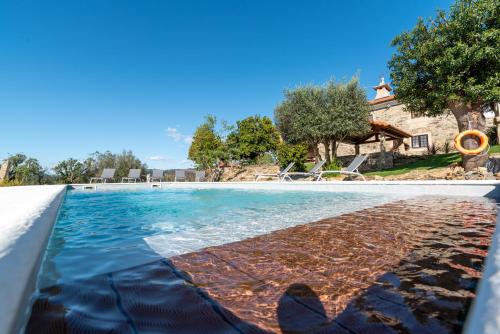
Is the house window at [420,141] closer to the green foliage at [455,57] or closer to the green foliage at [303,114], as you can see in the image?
the green foliage at [303,114]

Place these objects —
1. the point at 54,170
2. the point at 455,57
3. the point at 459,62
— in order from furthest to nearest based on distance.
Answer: the point at 54,170, the point at 455,57, the point at 459,62

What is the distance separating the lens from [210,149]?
66.7 feet

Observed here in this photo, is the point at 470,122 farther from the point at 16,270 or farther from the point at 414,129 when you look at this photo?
the point at 16,270

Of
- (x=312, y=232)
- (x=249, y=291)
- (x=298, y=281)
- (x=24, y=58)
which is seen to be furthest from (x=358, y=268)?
(x=24, y=58)

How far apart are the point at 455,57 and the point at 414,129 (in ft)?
43.8

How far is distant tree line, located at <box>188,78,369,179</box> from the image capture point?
15727mm

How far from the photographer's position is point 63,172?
1856 centimetres

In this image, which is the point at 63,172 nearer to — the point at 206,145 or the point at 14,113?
the point at 14,113

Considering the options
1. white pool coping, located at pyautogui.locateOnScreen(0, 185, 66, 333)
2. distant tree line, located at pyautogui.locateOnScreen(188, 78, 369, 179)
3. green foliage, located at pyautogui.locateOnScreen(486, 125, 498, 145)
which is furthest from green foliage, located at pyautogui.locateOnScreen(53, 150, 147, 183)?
green foliage, located at pyautogui.locateOnScreen(486, 125, 498, 145)

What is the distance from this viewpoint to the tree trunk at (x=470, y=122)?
9.86m

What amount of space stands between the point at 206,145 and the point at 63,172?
34.2ft

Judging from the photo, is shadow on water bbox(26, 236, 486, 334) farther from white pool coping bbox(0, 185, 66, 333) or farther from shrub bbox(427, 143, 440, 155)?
shrub bbox(427, 143, 440, 155)

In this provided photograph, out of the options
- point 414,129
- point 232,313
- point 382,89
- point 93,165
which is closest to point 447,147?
point 414,129

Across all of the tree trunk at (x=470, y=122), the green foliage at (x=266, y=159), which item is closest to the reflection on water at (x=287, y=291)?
the tree trunk at (x=470, y=122)
